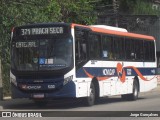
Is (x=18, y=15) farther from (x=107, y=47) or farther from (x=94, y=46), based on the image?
(x=94, y=46)

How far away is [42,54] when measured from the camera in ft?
69.7

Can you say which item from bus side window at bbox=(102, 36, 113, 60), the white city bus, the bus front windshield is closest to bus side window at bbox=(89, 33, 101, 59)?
the white city bus

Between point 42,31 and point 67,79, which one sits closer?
point 67,79

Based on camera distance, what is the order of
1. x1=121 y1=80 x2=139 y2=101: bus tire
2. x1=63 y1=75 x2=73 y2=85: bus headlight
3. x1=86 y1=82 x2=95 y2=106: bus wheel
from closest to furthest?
x1=63 y1=75 x2=73 y2=85: bus headlight
x1=86 y1=82 x2=95 y2=106: bus wheel
x1=121 y1=80 x2=139 y2=101: bus tire

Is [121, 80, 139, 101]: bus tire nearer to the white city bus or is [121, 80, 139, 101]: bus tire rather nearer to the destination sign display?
the white city bus

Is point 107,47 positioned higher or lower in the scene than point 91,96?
higher

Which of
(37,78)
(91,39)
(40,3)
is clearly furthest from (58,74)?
(40,3)

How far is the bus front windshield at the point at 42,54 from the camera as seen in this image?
2092 centimetres

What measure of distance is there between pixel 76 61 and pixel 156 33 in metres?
48.1

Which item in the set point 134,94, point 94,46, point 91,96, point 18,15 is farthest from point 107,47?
point 18,15

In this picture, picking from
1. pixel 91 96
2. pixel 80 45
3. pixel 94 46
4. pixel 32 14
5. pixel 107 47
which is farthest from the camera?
pixel 32 14

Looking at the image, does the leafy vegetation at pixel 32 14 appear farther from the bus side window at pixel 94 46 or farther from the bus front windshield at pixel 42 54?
the bus side window at pixel 94 46

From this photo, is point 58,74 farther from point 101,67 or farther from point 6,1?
point 6,1

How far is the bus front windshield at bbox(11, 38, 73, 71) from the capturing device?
20922mm
